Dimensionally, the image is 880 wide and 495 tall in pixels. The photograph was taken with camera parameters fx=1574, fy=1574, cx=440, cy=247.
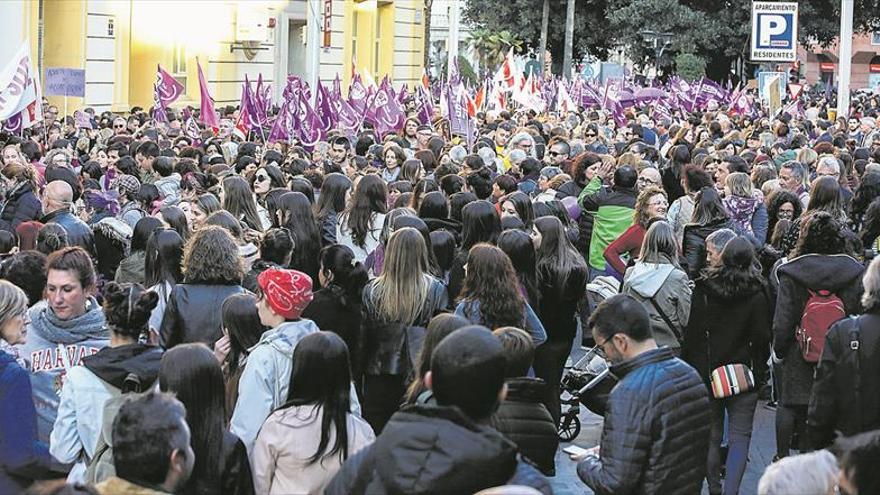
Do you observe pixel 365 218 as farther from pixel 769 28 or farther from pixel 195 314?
pixel 769 28

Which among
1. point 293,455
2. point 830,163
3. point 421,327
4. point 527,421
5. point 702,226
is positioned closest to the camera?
point 293,455

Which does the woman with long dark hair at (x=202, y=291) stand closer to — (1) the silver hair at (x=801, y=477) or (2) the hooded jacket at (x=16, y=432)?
(2) the hooded jacket at (x=16, y=432)

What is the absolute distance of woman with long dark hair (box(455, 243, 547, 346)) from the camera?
7516 mm

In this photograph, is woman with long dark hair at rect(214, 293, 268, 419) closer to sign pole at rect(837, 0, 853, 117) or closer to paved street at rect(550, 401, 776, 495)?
paved street at rect(550, 401, 776, 495)

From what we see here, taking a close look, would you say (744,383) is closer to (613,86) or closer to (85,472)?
(85,472)

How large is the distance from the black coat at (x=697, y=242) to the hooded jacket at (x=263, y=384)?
4844 millimetres

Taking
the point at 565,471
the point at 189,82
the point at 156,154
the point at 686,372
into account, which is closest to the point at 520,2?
the point at 189,82

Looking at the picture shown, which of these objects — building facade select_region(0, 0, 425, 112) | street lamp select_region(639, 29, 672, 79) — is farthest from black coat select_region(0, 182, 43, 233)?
street lamp select_region(639, 29, 672, 79)

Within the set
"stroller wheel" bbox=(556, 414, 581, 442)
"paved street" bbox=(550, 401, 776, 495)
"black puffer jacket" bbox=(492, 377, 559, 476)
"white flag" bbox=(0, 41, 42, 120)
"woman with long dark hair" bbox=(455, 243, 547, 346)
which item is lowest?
"paved street" bbox=(550, 401, 776, 495)

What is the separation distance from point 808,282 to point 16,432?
439 cm

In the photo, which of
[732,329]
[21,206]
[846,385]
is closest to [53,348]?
[846,385]

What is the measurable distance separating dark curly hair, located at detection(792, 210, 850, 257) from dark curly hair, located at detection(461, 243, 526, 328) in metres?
1.72

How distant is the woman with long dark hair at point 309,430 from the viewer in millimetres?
5574

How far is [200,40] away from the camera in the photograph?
106 ft
